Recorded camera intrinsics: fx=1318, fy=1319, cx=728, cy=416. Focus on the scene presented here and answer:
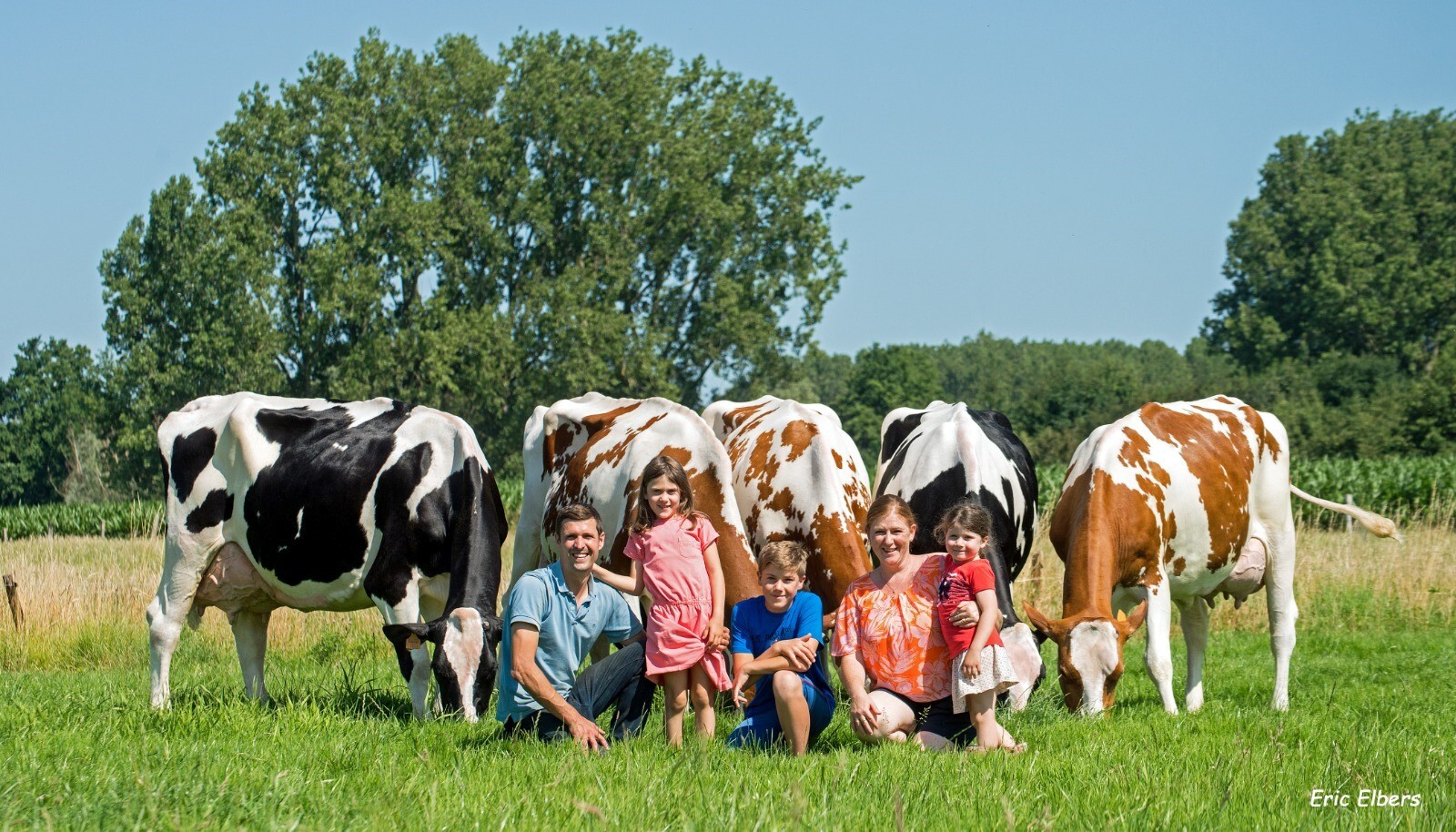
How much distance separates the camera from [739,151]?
4641cm

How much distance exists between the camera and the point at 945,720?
6.19 m

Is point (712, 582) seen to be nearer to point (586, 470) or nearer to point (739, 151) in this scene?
point (586, 470)

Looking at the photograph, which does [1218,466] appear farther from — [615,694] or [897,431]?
[615,694]

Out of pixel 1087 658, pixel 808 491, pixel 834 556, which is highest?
pixel 808 491

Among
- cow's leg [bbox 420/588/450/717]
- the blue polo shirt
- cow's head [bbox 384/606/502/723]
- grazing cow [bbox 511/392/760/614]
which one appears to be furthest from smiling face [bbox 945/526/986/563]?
cow's leg [bbox 420/588/450/717]

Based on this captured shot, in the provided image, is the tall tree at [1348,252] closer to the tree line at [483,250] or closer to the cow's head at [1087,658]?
the tree line at [483,250]

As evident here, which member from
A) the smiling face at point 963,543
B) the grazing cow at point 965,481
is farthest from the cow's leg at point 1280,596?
the smiling face at point 963,543

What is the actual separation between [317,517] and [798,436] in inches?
129

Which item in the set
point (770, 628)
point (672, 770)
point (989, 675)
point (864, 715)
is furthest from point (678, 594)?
point (989, 675)

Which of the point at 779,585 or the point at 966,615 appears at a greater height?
the point at 779,585

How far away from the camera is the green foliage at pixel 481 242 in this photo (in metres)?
41.5

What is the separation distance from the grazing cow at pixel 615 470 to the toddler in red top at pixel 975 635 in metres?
1.76

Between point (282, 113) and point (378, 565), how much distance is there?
38360 mm

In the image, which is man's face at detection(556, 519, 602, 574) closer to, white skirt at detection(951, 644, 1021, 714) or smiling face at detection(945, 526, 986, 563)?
smiling face at detection(945, 526, 986, 563)
